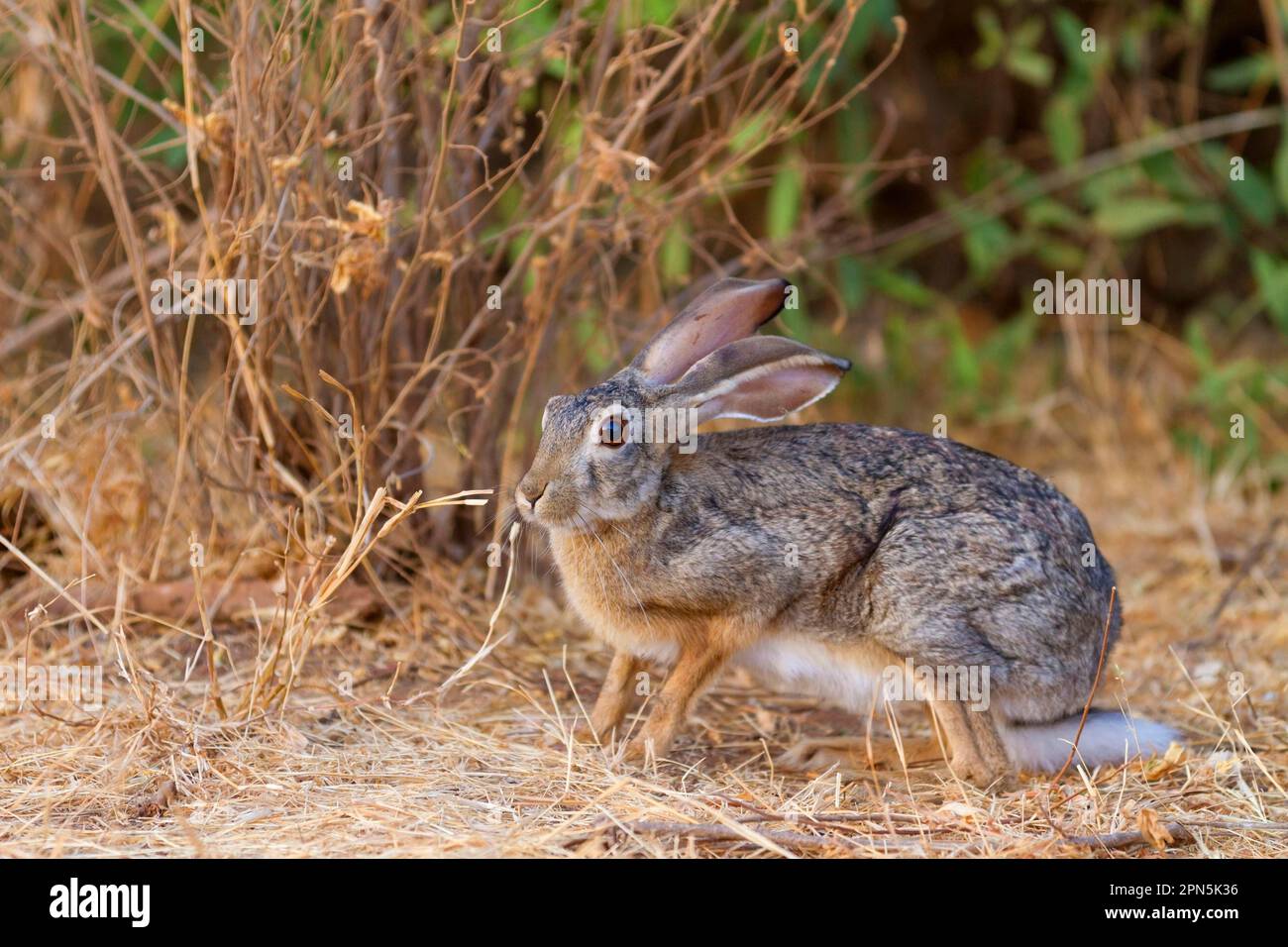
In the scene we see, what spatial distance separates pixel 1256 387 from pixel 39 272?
19.9 feet

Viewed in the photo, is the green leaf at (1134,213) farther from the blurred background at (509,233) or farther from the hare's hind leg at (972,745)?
the hare's hind leg at (972,745)

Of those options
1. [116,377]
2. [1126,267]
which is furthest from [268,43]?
[1126,267]

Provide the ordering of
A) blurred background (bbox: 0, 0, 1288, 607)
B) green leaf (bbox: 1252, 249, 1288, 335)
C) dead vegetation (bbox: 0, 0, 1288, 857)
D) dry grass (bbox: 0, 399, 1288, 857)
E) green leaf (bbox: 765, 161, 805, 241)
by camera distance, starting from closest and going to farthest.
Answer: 1. dry grass (bbox: 0, 399, 1288, 857)
2. dead vegetation (bbox: 0, 0, 1288, 857)
3. blurred background (bbox: 0, 0, 1288, 607)
4. green leaf (bbox: 765, 161, 805, 241)
5. green leaf (bbox: 1252, 249, 1288, 335)

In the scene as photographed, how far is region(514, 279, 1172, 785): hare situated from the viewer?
14.9 ft

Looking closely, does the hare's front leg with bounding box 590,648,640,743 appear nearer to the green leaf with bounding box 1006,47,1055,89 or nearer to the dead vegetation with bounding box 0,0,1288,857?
the dead vegetation with bounding box 0,0,1288,857

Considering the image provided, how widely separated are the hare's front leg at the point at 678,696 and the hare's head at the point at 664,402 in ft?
1.61

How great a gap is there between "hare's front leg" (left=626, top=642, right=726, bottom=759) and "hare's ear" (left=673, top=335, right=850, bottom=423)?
2.40 feet

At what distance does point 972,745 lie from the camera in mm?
4523

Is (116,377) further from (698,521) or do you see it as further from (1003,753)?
(1003,753)

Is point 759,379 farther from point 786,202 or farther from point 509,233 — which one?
point 786,202

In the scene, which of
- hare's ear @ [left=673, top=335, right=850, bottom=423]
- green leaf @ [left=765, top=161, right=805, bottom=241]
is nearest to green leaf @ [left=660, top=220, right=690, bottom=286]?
green leaf @ [left=765, top=161, right=805, bottom=241]

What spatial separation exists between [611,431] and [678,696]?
0.83m

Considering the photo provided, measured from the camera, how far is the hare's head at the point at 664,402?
451cm

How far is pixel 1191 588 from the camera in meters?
6.62
